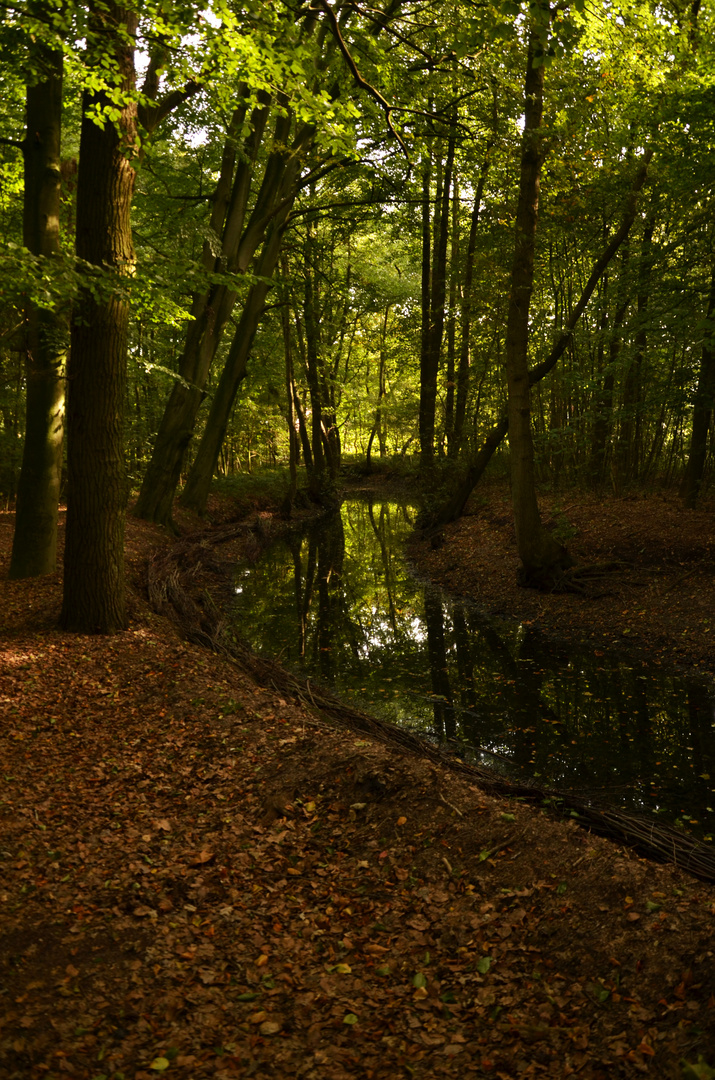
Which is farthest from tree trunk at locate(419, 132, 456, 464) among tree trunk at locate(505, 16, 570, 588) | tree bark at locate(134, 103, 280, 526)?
tree trunk at locate(505, 16, 570, 588)

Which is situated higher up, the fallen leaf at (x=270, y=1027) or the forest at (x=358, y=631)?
the forest at (x=358, y=631)

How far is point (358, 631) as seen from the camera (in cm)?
1124

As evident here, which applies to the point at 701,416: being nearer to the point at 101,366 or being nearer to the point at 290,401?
the point at 101,366

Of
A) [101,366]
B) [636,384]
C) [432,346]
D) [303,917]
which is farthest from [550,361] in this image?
[303,917]

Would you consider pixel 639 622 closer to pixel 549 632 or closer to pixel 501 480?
pixel 549 632

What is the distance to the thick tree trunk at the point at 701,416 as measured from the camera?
36.2 feet

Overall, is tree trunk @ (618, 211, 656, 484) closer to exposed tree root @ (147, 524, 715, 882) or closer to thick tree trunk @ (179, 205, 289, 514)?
exposed tree root @ (147, 524, 715, 882)

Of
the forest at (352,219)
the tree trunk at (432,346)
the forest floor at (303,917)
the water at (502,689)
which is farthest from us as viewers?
the tree trunk at (432,346)

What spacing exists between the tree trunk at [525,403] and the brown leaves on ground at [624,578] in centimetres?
46

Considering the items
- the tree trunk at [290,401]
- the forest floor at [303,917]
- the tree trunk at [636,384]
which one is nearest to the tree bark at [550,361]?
the tree trunk at [636,384]

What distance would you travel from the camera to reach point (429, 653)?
998 cm

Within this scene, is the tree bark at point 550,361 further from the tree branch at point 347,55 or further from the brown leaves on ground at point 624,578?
the tree branch at point 347,55

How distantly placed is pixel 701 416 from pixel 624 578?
3823mm

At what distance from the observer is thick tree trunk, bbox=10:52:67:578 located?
8.86 m
